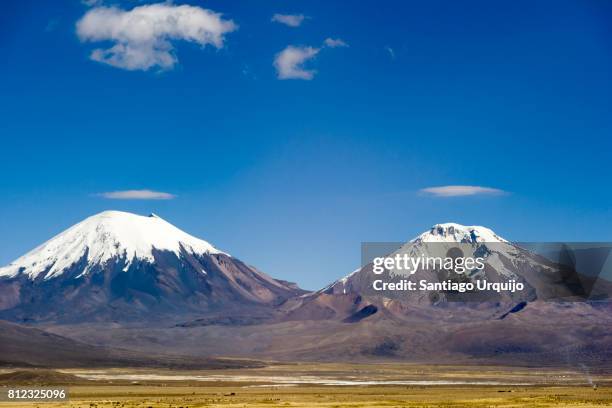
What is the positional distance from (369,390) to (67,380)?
210ft

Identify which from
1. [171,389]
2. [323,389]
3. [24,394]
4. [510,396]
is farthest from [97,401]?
[510,396]

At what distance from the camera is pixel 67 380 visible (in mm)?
192750

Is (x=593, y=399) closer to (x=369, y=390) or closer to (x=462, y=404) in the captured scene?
(x=462, y=404)

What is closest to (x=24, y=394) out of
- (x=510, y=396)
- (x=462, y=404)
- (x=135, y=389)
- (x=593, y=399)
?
(x=135, y=389)

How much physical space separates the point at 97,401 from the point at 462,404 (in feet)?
168

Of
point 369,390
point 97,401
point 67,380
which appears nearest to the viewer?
point 97,401

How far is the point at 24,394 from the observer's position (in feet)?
466

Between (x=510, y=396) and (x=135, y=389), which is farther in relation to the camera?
(x=135, y=389)

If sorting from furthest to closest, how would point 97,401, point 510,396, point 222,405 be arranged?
1. point 510,396
2. point 97,401
3. point 222,405

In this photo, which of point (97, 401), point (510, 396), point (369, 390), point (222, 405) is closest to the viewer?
point (222, 405)

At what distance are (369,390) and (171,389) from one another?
35871 mm

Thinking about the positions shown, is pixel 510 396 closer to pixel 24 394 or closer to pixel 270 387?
pixel 270 387

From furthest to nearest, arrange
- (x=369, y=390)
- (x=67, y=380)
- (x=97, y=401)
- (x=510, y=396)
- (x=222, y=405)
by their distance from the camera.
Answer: (x=67, y=380), (x=369, y=390), (x=510, y=396), (x=97, y=401), (x=222, y=405)

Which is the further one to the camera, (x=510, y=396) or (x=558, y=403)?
(x=510, y=396)
